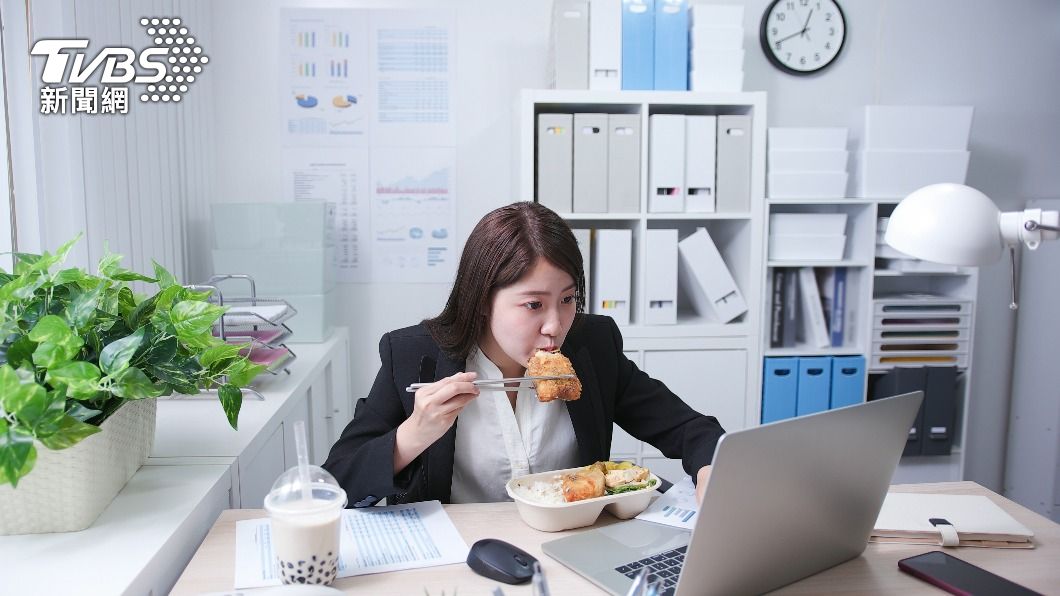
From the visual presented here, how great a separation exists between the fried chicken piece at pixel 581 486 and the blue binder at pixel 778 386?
1754 mm

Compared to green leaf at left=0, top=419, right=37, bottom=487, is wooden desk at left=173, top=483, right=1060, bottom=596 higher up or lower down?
lower down

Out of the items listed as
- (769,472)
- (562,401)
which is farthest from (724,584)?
(562,401)

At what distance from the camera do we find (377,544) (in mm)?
1154

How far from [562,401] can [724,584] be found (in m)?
0.67

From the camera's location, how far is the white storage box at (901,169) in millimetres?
2824

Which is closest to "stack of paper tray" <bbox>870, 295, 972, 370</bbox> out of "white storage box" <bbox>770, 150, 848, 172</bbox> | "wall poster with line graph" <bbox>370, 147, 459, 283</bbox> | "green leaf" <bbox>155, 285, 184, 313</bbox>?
"white storage box" <bbox>770, 150, 848, 172</bbox>

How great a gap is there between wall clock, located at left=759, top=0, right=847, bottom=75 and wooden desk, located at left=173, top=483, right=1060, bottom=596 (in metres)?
2.28

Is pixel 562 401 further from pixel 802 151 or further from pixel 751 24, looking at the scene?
pixel 751 24

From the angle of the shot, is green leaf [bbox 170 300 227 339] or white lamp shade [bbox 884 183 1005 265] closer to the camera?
white lamp shade [bbox 884 183 1005 265]

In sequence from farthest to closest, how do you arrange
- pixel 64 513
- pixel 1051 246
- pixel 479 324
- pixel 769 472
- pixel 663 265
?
pixel 1051 246 < pixel 663 265 < pixel 479 324 < pixel 64 513 < pixel 769 472

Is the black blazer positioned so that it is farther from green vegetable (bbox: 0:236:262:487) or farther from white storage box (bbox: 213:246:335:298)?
white storage box (bbox: 213:246:335:298)

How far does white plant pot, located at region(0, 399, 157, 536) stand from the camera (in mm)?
1078

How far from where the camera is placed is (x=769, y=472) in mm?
895

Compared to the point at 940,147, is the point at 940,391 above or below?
below
